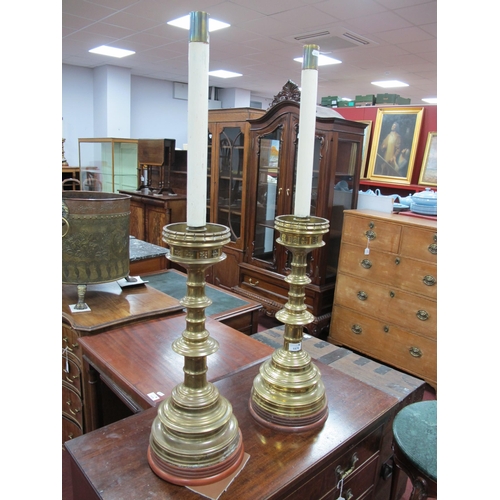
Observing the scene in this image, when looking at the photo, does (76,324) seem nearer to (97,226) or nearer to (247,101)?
(97,226)

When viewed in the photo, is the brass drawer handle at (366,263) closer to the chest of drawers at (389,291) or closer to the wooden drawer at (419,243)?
the chest of drawers at (389,291)

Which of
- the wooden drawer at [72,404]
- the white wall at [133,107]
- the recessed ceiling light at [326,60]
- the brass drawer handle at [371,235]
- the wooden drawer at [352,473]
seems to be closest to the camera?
the wooden drawer at [352,473]

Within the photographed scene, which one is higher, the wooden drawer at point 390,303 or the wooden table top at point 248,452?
the wooden table top at point 248,452

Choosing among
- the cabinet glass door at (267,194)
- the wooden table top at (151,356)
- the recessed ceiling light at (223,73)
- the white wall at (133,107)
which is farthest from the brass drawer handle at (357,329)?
the white wall at (133,107)

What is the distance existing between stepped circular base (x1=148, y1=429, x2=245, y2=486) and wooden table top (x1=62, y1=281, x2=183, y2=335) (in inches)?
33.2

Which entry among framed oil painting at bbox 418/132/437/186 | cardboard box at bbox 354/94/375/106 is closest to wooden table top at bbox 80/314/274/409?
framed oil painting at bbox 418/132/437/186

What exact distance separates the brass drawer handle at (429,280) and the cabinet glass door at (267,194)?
1244 mm

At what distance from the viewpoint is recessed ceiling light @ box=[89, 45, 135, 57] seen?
5.88 metres

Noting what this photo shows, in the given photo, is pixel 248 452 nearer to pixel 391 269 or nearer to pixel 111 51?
pixel 391 269

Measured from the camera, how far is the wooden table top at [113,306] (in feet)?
5.01

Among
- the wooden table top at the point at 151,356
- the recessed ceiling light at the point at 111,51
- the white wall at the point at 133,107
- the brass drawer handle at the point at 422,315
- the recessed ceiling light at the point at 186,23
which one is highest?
the recessed ceiling light at the point at 111,51

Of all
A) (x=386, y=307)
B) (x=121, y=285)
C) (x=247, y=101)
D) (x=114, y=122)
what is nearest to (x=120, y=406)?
(x=121, y=285)

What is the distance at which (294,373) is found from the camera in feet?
3.02

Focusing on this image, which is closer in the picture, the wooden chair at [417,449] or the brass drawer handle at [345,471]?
the brass drawer handle at [345,471]
